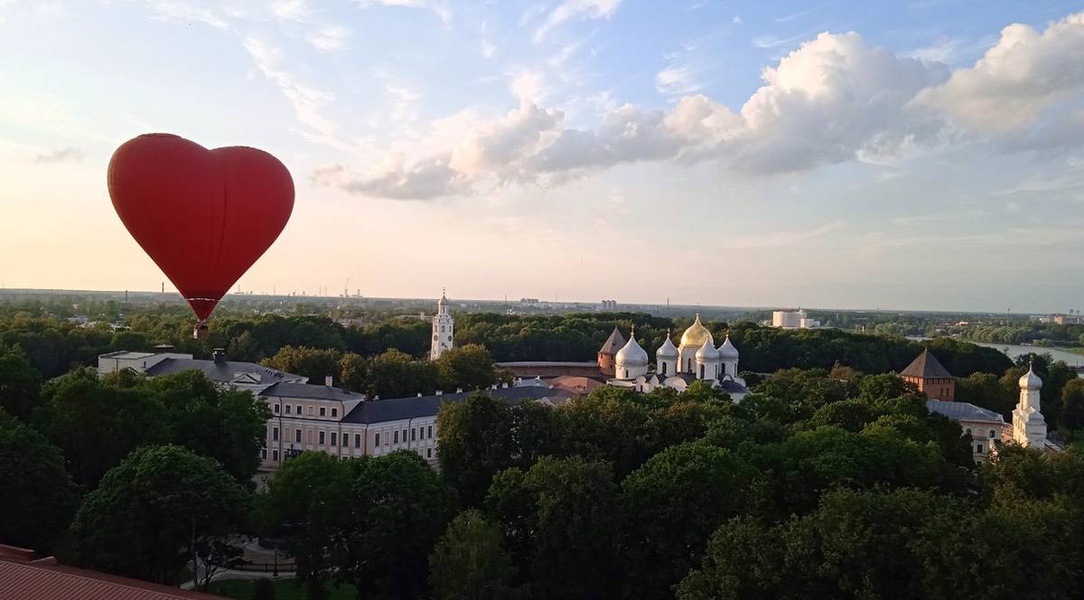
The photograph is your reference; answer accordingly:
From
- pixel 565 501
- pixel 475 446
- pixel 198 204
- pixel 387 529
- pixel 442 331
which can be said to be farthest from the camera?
pixel 442 331

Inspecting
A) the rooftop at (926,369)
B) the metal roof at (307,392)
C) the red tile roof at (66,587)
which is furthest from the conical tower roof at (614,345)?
the red tile roof at (66,587)

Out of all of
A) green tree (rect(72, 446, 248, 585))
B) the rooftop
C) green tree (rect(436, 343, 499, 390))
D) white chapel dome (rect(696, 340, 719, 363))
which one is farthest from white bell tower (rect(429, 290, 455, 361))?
green tree (rect(72, 446, 248, 585))

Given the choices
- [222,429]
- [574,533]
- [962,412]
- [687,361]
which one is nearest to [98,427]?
[222,429]

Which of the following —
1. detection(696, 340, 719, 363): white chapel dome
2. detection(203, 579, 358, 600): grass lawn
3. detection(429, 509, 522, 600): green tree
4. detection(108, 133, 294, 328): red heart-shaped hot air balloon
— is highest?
detection(108, 133, 294, 328): red heart-shaped hot air balloon

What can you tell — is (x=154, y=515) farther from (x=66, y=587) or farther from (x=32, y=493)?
(x=66, y=587)

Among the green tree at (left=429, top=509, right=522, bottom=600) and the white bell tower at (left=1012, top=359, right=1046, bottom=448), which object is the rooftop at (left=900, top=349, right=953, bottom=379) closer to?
the white bell tower at (left=1012, top=359, right=1046, bottom=448)

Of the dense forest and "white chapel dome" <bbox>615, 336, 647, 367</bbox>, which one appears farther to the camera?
"white chapel dome" <bbox>615, 336, 647, 367</bbox>
